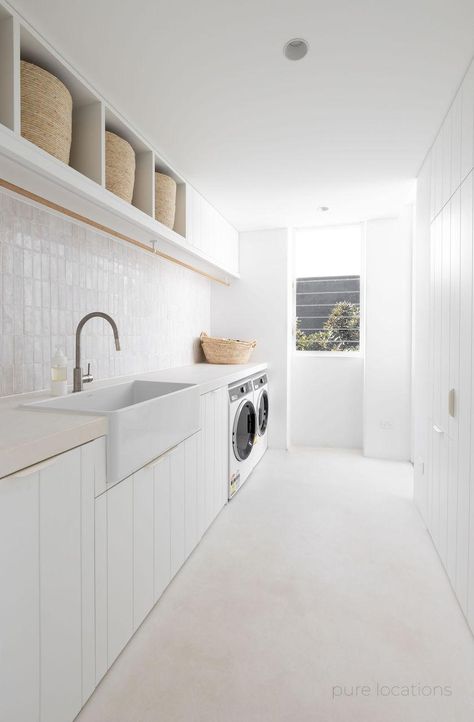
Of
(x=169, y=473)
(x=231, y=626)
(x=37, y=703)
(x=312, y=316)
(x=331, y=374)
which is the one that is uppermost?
(x=312, y=316)

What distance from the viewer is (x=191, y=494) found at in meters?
2.08

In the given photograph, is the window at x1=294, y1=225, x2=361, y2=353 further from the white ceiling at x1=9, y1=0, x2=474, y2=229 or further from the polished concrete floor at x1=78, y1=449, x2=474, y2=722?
the polished concrete floor at x1=78, y1=449, x2=474, y2=722

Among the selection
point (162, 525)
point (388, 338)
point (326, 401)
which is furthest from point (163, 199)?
point (326, 401)

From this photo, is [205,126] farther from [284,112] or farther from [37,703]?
[37,703]

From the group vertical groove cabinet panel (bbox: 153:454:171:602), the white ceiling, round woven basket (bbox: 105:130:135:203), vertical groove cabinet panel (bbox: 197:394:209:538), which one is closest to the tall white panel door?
the white ceiling

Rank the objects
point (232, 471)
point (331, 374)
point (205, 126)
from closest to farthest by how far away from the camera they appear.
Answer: point (205, 126) < point (232, 471) < point (331, 374)

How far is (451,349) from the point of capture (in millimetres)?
1883

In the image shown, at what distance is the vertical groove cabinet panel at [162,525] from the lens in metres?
1.67

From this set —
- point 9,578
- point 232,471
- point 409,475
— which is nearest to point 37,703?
point 9,578

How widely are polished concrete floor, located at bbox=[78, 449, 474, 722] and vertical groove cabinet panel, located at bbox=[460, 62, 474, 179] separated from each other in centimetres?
185

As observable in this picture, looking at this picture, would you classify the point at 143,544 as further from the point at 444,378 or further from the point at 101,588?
the point at 444,378

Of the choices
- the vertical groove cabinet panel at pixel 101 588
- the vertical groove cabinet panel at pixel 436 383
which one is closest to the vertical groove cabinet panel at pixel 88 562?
the vertical groove cabinet panel at pixel 101 588

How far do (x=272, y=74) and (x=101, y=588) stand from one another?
2.09 metres

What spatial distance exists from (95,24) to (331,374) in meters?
3.46
